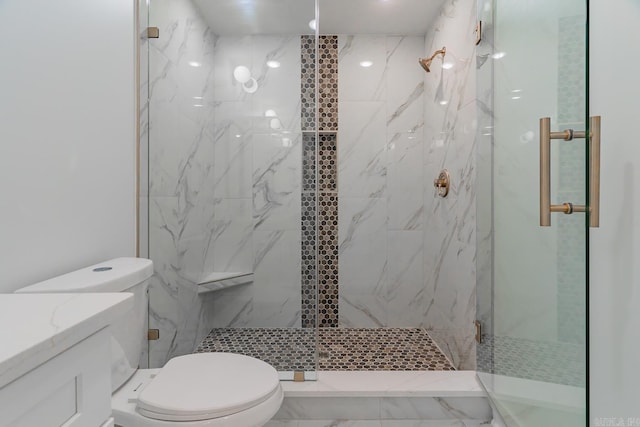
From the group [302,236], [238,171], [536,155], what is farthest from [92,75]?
[536,155]

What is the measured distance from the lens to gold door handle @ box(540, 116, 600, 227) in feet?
2.74

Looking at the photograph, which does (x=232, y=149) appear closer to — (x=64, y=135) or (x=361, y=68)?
(x=64, y=135)

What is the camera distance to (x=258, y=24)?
5.96ft

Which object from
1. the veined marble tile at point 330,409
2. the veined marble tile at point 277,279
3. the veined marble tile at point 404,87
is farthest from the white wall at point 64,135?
the veined marble tile at point 404,87

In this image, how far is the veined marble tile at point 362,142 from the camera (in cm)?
299

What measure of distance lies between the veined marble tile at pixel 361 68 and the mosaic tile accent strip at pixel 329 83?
0.04 metres

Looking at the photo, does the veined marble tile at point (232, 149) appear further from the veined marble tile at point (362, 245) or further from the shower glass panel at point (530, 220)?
the veined marble tile at point (362, 245)

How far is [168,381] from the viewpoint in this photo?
1292 mm

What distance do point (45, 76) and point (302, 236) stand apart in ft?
3.74

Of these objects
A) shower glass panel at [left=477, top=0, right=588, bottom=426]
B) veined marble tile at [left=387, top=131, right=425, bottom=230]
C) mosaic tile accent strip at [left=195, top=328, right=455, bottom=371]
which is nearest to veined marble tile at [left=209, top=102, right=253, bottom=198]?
mosaic tile accent strip at [left=195, top=328, right=455, bottom=371]

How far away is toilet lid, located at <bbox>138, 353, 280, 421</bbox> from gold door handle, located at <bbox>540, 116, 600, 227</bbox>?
0.98 metres

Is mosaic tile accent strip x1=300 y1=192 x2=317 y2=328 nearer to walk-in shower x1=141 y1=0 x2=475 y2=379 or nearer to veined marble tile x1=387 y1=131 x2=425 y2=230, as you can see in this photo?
walk-in shower x1=141 y1=0 x2=475 y2=379

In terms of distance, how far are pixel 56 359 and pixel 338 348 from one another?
2083 mm

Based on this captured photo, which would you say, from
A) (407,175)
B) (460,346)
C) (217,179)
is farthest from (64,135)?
(407,175)
